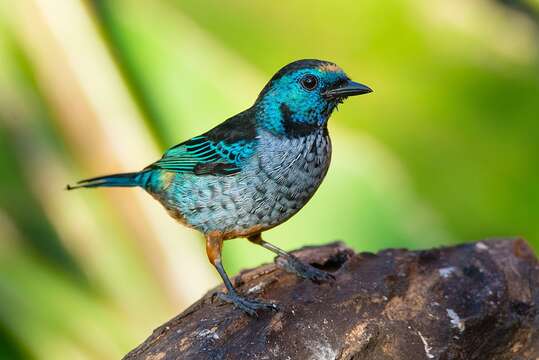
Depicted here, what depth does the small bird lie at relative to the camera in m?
A: 3.99

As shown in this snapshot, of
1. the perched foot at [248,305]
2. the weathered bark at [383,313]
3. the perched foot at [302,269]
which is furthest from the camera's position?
the perched foot at [302,269]

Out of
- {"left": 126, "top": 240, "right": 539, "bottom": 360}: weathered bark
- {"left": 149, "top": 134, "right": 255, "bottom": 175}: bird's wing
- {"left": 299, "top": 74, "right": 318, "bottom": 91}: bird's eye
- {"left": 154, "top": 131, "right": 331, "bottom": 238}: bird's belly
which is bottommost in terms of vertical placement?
{"left": 126, "top": 240, "right": 539, "bottom": 360}: weathered bark

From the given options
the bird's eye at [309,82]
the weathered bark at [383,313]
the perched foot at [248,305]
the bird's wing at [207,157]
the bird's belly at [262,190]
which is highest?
the bird's eye at [309,82]

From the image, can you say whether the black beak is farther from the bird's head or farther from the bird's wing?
the bird's wing

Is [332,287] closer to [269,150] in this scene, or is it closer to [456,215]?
[269,150]

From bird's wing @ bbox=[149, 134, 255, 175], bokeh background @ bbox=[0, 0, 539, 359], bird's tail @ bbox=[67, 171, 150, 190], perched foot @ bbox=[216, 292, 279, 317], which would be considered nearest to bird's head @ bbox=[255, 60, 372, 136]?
bird's wing @ bbox=[149, 134, 255, 175]

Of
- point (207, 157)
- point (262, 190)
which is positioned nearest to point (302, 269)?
point (262, 190)

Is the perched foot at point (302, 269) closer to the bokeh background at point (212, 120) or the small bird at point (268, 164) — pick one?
the small bird at point (268, 164)

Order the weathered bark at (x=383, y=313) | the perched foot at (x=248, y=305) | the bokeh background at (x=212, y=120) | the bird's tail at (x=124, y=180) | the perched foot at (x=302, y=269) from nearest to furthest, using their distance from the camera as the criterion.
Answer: the weathered bark at (x=383, y=313) < the perched foot at (x=248, y=305) < the perched foot at (x=302, y=269) < the bird's tail at (x=124, y=180) < the bokeh background at (x=212, y=120)

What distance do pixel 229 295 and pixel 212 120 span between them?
10.5 feet

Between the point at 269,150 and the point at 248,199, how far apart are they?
0.26 metres

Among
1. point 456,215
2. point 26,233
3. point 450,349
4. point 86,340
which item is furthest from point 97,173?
point 450,349

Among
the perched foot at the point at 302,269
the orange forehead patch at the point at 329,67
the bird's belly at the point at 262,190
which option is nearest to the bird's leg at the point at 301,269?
the perched foot at the point at 302,269

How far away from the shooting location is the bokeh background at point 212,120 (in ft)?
22.2
